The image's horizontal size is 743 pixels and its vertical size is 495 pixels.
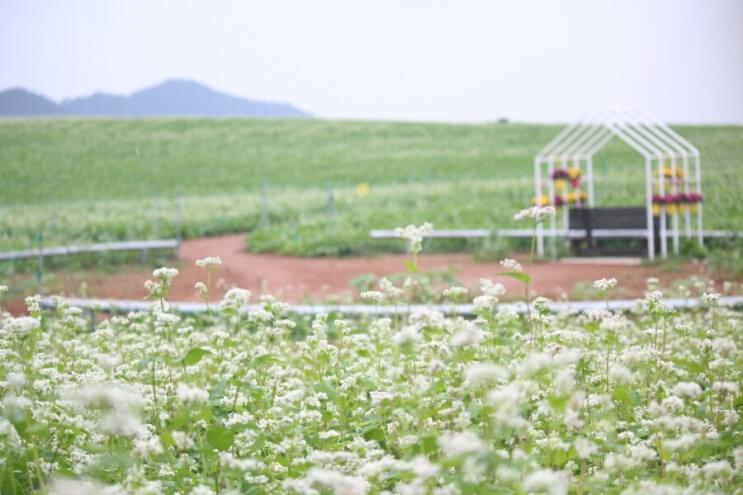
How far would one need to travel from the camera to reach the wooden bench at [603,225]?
15078 millimetres

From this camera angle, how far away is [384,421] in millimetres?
4078

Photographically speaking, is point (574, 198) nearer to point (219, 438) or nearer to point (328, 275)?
point (328, 275)

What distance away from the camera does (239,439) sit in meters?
3.62

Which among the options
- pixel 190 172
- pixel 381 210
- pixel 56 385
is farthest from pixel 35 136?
pixel 56 385

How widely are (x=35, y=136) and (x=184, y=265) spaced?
1511 cm

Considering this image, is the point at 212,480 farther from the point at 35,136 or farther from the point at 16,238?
the point at 35,136

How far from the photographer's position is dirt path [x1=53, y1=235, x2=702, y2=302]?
11992mm

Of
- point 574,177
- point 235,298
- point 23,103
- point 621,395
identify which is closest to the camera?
point 621,395

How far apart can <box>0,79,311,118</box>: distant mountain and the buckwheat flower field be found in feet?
32.9

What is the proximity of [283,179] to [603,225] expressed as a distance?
20.1m

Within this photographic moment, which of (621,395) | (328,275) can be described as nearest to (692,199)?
(328,275)

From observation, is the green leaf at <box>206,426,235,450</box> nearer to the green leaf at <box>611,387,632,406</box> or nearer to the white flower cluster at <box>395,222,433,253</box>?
the white flower cluster at <box>395,222,433,253</box>

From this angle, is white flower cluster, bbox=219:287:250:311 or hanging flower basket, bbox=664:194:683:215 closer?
white flower cluster, bbox=219:287:250:311

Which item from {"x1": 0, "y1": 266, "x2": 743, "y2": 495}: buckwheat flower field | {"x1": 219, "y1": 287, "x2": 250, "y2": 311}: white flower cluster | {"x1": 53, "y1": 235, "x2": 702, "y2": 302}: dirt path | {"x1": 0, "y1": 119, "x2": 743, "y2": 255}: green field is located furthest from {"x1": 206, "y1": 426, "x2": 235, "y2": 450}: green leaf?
{"x1": 53, "y1": 235, "x2": 702, "y2": 302}: dirt path
